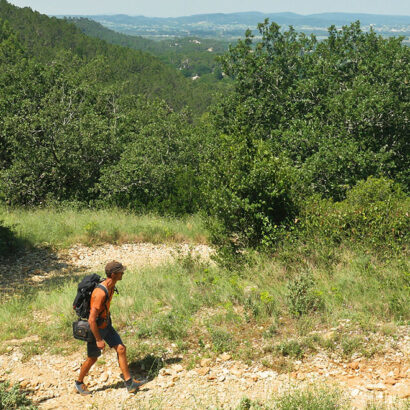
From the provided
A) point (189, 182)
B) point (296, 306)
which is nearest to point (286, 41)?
point (189, 182)

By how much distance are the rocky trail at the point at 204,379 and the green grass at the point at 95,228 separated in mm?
6003

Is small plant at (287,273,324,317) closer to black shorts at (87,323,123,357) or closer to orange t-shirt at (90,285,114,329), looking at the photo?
black shorts at (87,323,123,357)

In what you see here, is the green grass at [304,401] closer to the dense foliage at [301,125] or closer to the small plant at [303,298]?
the small plant at [303,298]

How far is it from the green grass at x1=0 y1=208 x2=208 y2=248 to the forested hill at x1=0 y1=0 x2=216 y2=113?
7712 cm

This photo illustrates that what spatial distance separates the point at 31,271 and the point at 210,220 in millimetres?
4464

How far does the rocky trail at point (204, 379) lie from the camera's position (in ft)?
14.6

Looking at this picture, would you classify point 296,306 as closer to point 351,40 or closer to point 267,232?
point 267,232

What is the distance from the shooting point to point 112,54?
106 meters

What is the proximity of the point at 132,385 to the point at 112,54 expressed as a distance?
111529mm

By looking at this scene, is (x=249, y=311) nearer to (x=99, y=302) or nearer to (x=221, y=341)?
(x=221, y=341)

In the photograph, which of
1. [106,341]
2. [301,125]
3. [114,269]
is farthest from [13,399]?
[301,125]

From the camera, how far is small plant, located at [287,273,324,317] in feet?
19.2

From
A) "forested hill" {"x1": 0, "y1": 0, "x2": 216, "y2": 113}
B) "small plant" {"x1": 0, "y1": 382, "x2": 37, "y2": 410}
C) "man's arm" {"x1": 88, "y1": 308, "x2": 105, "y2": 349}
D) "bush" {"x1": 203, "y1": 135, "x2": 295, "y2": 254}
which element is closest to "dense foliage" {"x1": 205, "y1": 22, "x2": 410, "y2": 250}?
"bush" {"x1": 203, "y1": 135, "x2": 295, "y2": 254}

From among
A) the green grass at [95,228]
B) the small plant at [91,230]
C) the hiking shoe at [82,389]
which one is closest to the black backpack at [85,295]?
the hiking shoe at [82,389]
